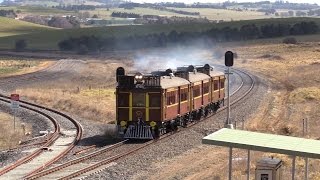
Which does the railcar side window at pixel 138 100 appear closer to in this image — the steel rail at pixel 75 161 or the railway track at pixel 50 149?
the steel rail at pixel 75 161

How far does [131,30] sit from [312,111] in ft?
408

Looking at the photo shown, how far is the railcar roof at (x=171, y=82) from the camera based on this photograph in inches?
1242

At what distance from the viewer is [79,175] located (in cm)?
2309

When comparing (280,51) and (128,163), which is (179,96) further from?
(280,51)

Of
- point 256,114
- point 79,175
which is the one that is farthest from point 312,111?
point 79,175

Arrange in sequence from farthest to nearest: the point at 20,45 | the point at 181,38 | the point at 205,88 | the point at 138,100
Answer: the point at 20,45, the point at 181,38, the point at 205,88, the point at 138,100

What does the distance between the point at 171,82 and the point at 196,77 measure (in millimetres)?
5152

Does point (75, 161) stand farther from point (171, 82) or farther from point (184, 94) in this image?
point (184, 94)

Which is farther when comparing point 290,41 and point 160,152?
point 290,41

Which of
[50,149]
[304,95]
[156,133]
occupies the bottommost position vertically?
[304,95]

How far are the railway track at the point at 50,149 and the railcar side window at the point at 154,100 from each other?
4234 millimetres

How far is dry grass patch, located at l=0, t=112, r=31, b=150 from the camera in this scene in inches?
1241

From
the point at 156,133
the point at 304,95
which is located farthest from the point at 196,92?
the point at 304,95

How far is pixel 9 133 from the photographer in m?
34.6
